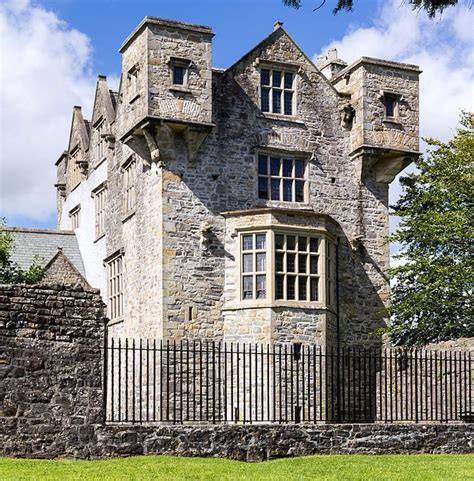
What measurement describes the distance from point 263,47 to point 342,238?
23.7ft

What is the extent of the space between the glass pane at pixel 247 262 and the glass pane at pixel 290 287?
1265mm

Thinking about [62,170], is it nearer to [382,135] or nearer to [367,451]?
[382,135]

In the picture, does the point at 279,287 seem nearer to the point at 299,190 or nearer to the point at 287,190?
the point at 287,190

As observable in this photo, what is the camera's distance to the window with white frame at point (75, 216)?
4631 cm

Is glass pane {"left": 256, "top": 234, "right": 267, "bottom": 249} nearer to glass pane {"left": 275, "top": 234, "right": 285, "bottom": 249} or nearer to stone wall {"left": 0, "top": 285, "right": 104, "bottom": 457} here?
glass pane {"left": 275, "top": 234, "right": 285, "bottom": 249}

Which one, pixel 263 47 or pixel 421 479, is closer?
pixel 421 479

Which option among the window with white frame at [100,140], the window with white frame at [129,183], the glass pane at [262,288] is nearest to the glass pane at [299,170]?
the glass pane at [262,288]

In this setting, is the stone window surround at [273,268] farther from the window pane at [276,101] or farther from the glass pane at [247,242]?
the window pane at [276,101]

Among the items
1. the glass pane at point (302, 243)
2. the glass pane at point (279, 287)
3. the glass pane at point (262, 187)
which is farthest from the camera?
the glass pane at point (262, 187)

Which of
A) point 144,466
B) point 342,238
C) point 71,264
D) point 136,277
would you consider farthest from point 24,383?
point 71,264

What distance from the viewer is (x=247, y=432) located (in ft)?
71.6

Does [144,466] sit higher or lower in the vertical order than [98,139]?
lower

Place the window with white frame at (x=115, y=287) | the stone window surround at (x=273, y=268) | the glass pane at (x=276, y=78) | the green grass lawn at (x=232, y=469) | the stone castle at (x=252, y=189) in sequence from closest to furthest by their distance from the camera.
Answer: the green grass lawn at (x=232, y=469) < the stone window surround at (x=273, y=268) < the stone castle at (x=252, y=189) < the glass pane at (x=276, y=78) < the window with white frame at (x=115, y=287)

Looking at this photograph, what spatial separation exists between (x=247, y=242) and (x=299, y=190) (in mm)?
3444
